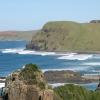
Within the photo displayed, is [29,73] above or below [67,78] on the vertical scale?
above

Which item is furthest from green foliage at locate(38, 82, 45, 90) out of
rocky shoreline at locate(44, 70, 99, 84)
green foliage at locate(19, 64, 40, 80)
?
rocky shoreline at locate(44, 70, 99, 84)

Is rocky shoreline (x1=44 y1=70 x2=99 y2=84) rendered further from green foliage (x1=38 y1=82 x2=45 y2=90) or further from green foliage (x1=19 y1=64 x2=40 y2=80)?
green foliage (x1=38 y1=82 x2=45 y2=90)

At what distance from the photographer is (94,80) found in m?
89.7

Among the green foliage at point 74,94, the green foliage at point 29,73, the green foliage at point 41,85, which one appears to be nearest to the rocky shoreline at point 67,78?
the green foliage at point 74,94

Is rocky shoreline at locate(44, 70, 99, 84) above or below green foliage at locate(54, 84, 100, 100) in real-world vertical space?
below

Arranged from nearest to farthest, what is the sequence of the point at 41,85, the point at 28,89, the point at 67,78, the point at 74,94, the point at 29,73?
1. the point at 28,89
2. the point at 41,85
3. the point at 29,73
4. the point at 74,94
5. the point at 67,78

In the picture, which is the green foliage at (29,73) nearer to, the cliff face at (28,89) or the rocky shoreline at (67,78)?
the cliff face at (28,89)

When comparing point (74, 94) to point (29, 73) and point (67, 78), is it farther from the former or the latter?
point (67, 78)

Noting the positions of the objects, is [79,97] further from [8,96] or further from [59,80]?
[59,80]

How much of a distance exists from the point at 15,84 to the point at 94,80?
67.8 metres

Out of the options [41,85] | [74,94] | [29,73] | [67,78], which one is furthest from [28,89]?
[67,78]

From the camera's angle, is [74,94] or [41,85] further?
[74,94]

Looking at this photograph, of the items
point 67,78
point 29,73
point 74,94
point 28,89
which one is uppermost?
point 29,73

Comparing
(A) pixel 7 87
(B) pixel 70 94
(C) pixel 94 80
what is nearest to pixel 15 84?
(A) pixel 7 87
